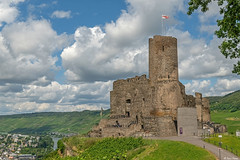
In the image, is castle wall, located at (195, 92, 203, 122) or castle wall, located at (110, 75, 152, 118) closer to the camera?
castle wall, located at (110, 75, 152, 118)

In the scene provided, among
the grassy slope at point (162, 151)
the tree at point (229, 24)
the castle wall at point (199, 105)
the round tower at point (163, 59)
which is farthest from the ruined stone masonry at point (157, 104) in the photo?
the tree at point (229, 24)

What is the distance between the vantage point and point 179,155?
2888cm

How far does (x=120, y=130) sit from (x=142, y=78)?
500 inches

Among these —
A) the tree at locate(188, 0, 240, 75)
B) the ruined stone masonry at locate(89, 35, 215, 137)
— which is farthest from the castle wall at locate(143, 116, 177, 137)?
the tree at locate(188, 0, 240, 75)

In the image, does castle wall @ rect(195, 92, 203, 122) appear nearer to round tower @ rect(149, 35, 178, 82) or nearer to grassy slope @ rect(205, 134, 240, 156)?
round tower @ rect(149, 35, 178, 82)

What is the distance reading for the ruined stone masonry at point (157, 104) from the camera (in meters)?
45.6

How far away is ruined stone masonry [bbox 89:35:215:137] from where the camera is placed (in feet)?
150

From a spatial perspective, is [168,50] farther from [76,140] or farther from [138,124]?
[76,140]

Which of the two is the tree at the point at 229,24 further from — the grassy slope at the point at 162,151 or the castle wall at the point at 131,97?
the castle wall at the point at 131,97

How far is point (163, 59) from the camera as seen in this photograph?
5038 centimetres

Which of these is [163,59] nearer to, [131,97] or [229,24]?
[131,97]

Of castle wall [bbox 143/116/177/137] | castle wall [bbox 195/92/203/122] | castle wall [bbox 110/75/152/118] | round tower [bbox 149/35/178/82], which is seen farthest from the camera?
castle wall [bbox 195/92/203/122]

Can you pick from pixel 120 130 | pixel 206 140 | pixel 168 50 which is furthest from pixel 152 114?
pixel 206 140

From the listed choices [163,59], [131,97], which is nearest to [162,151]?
[163,59]
